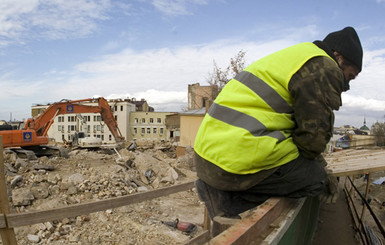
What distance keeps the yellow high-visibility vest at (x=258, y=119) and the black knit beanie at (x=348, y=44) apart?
0.30m

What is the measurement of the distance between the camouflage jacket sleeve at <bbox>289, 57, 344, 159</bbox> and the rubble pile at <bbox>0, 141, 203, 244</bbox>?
19.6 feet

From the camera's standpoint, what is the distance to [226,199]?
6.94ft

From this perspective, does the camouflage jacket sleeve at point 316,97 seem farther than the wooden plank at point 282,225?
Yes

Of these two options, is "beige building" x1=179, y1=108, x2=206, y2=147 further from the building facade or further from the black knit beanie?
the building facade

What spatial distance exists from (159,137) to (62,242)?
5461 cm

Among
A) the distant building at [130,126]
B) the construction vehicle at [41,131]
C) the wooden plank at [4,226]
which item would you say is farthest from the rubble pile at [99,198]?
the distant building at [130,126]

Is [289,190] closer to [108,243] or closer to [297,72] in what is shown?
[297,72]

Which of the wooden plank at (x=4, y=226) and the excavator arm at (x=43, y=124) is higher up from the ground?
the excavator arm at (x=43, y=124)

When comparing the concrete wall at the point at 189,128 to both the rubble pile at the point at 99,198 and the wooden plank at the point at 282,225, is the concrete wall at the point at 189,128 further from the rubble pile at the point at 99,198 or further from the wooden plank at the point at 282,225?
the wooden plank at the point at 282,225

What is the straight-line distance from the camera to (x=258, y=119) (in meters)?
1.75

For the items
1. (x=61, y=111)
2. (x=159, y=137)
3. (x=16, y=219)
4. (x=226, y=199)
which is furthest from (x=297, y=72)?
(x=159, y=137)

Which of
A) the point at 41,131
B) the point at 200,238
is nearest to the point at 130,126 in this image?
the point at 41,131

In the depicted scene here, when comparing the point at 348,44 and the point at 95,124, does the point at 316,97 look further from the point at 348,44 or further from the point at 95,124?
the point at 95,124

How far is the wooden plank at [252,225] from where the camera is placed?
3.76 ft
